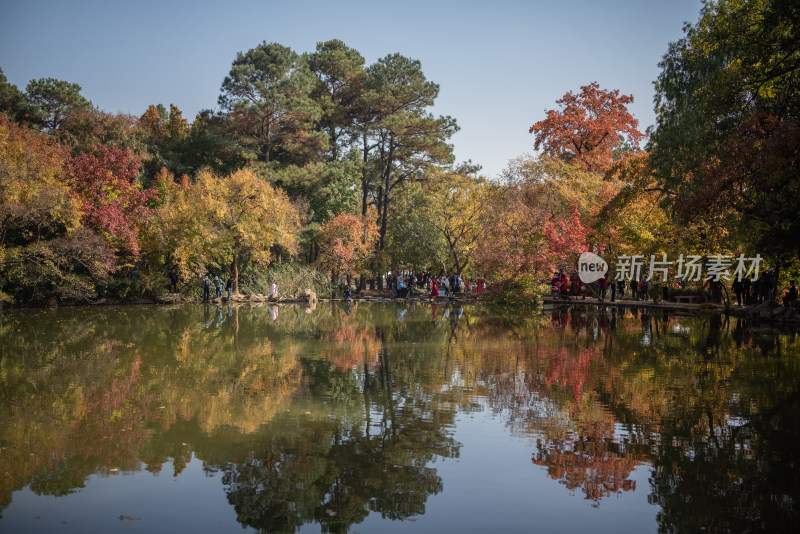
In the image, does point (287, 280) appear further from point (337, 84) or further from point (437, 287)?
point (337, 84)

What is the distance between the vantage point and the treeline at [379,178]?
1480cm

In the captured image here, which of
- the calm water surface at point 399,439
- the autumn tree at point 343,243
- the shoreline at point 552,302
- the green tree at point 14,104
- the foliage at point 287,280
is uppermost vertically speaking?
the green tree at point 14,104

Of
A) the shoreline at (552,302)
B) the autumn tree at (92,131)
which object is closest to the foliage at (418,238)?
the shoreline at (552,302)

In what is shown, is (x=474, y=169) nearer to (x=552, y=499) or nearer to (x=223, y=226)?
(x=223, y=226)

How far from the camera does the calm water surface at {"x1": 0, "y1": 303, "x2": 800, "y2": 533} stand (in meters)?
5.31

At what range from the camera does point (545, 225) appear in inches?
1262

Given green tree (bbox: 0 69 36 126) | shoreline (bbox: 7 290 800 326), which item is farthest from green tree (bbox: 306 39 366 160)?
green tree (bbox: 0 69 36 126)

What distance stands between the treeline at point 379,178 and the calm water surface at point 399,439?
556 cm

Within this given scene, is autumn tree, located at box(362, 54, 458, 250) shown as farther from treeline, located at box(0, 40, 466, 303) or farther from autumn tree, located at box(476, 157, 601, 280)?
autumn tree, located at box(476, 157, 601, 280)

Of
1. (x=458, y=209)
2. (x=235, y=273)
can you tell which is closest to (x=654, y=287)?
(x=458, y=209)

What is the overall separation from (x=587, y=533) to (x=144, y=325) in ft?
59.4

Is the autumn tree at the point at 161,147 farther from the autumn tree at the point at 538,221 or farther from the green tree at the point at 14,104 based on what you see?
the autumn tree at the point at 538,221

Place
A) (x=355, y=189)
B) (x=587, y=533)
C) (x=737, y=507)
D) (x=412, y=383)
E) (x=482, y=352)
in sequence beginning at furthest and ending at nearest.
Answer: (x=355, y=189), (x=482, y=352), (x=412, y=383), (x=737, y=507), (x=587, y=533)

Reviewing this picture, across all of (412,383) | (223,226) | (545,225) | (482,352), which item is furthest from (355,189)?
(412,383)
